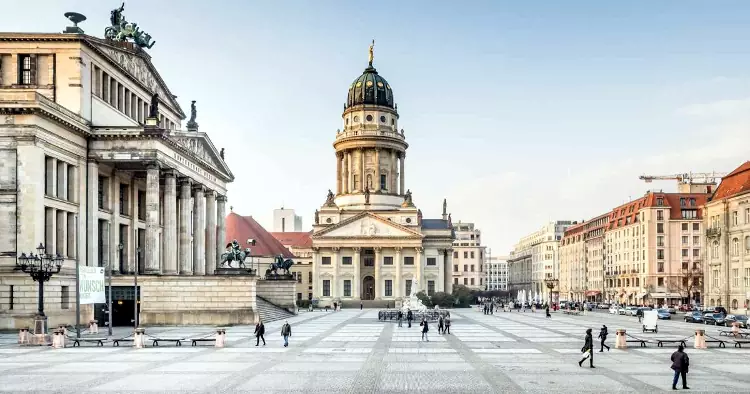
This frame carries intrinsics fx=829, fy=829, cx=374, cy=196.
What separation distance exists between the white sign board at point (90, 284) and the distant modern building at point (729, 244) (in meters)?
62.9

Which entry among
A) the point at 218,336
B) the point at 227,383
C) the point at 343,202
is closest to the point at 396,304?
the point at 343,202

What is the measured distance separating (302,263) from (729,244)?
84898 millimetres

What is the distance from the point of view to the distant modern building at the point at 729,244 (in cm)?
8394

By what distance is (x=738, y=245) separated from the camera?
85812 mm

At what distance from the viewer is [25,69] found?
6006 centimetres

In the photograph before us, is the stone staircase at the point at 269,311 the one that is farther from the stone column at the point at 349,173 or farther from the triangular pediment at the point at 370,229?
the stone column at the point at 349,173

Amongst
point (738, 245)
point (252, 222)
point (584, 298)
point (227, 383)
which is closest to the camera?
point (227, 383)

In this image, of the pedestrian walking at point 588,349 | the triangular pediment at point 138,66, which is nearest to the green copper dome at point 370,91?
the triangular pediment at point 138,66

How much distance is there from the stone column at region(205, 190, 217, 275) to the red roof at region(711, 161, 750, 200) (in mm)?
52794

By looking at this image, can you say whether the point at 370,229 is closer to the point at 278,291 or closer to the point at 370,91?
the point at 370,91

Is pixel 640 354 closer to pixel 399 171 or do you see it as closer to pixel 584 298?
pixel 399 171

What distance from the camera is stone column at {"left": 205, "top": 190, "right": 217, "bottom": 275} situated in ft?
253

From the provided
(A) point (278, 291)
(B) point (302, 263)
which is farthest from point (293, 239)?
(A) point (278, 291)

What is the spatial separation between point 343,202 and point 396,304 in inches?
1044
